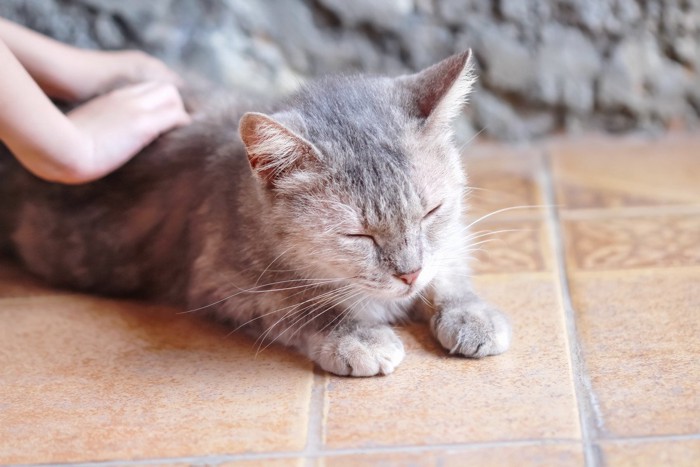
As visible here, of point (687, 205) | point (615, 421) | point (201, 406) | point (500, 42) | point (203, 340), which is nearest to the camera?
point (615, 421)

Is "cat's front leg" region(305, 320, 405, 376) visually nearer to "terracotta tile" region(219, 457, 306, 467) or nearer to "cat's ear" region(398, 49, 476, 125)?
"terracotta tile" region(219, 457, 306, 467)

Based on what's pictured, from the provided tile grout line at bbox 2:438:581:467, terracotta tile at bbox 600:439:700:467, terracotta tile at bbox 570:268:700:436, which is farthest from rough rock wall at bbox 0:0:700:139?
terracotta tile at bbox 600:439:700:467

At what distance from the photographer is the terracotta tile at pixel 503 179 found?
90.8 inches

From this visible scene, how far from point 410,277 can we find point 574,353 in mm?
358

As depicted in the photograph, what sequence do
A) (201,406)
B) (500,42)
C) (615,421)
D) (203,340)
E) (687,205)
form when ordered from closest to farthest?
(615,421) → (201,406) → (203,340) → (687,205) → (500,42)

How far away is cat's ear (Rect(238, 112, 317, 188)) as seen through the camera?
4.81ft

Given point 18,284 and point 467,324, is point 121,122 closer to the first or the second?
point 18,284

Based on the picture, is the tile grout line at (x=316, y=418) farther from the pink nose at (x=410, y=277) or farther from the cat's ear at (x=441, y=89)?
the cat's ear at (x=441, y=89)

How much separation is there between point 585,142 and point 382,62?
2.30 ft

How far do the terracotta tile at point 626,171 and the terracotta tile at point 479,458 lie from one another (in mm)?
1073

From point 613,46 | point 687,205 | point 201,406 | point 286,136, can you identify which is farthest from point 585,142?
point 201,406

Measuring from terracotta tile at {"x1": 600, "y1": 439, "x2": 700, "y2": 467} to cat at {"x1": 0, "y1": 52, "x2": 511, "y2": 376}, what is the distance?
34 cm

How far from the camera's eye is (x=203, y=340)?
1.79 metres

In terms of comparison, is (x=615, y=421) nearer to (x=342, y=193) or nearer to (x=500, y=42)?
(x=342, y=193)
